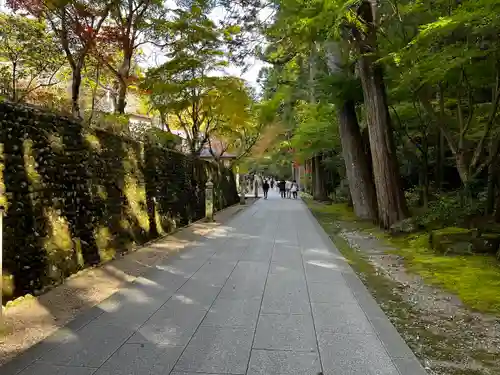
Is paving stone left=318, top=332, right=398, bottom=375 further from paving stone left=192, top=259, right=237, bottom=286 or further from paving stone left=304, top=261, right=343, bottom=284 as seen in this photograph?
paving stone left=192, top=259, right=237, bottom=286

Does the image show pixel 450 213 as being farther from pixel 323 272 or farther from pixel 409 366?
pixel 409 366

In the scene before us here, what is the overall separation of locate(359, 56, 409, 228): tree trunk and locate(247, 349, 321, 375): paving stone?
8785 millimetres

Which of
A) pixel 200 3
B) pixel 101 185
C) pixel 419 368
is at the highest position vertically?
pixel 200 3

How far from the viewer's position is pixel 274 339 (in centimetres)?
402

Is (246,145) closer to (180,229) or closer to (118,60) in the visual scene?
(118,60)

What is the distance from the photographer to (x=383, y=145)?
11.9 meters

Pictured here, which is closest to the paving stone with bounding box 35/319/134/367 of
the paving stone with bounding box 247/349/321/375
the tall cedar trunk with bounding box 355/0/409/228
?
the paving stone with bounding box 247/349/321/375

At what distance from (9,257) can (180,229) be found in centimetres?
809

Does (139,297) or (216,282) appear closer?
(139,297)

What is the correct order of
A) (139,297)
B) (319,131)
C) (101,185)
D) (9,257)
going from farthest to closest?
(319,131), (101,185), (139,297), (9,257)

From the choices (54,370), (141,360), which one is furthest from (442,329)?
(54,370)

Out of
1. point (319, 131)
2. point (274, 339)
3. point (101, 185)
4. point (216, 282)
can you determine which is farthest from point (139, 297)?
point (319, 131)

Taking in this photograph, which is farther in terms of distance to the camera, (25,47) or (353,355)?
(25,47)

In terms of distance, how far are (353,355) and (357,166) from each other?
468 inches
